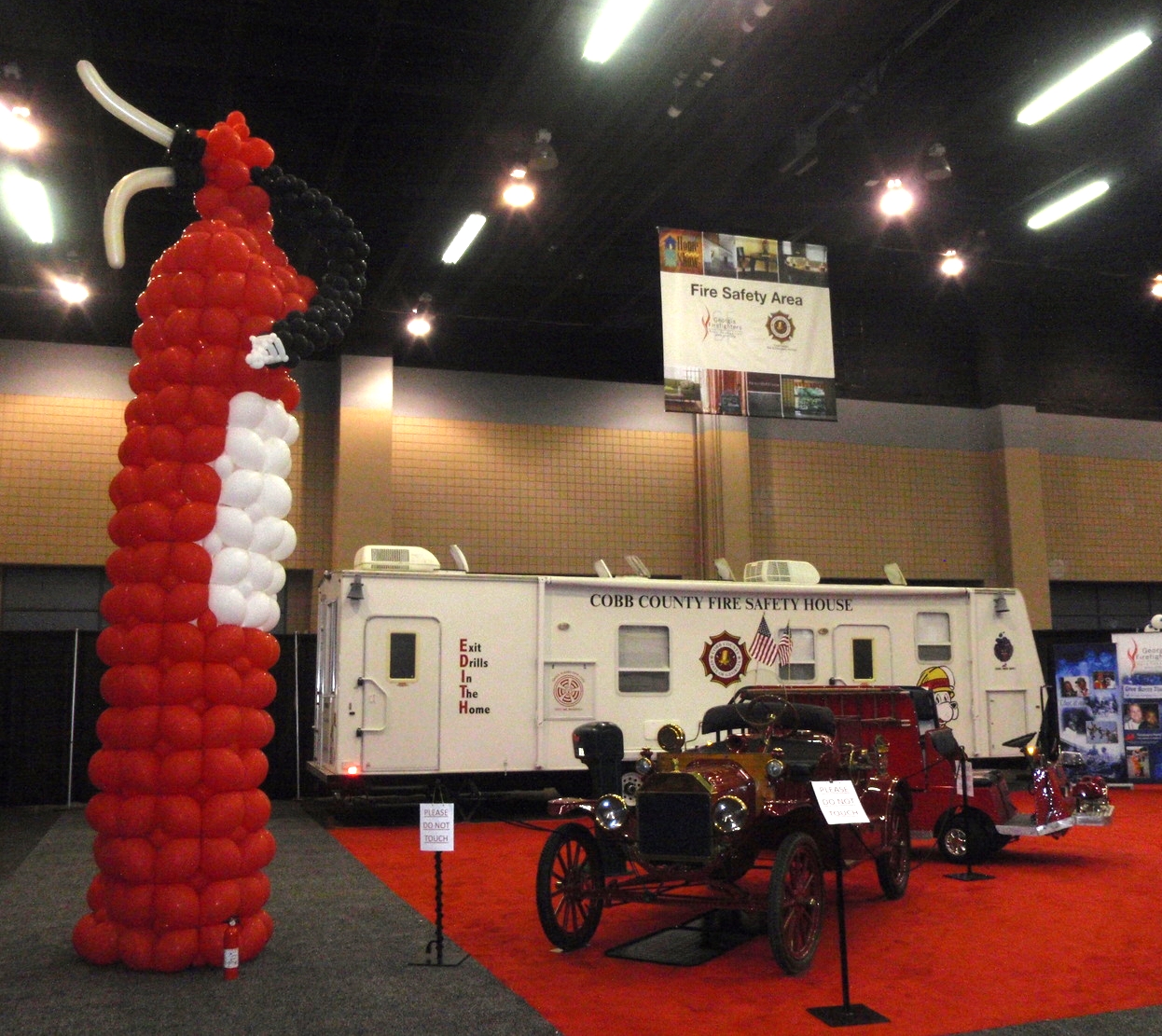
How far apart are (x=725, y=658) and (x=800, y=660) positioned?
0.99 metres

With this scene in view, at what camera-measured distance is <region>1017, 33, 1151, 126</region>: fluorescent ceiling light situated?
34.2ft

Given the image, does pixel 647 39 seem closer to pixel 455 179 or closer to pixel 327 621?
pixel 455 179

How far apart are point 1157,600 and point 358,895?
18.2m

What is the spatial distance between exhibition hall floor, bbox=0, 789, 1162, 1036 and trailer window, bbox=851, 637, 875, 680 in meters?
3.91

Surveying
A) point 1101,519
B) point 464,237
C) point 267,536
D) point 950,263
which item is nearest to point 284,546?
point 267,536

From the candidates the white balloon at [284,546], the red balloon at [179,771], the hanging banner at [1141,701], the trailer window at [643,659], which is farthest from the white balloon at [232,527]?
the hanging banner at [1141,701]

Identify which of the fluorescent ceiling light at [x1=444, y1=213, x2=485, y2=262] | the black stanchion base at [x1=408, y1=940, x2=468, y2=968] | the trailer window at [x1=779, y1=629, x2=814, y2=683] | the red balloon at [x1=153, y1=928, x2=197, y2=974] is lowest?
the black stanchion base at [x1=408, y1=940, x2=468, y2=968]

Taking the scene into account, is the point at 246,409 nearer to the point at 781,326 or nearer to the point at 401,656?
the point at 401,656

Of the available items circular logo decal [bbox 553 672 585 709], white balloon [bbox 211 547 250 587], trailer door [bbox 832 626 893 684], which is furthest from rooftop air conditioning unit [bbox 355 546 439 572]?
white balloon [bbox 211 547 250 587]

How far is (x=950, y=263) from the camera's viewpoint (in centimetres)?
1535

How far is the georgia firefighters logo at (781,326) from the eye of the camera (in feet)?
38.1

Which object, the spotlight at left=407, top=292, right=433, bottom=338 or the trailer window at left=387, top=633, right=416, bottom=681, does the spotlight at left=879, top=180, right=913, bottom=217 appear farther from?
the trailer window at left=387, top=633, right=416, bottom=681

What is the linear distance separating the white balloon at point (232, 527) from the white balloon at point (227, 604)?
0.28m

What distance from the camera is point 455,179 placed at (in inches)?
510
